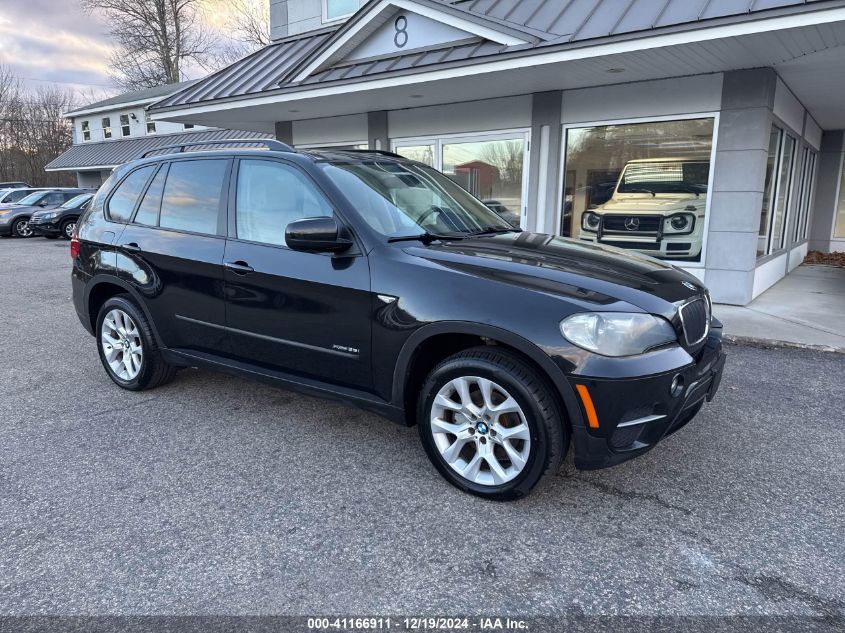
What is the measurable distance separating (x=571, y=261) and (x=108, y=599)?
2650 millimetres

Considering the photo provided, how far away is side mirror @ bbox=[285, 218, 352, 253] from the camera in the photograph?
123 inches

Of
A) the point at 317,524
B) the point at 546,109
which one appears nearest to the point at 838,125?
the point at 546,109

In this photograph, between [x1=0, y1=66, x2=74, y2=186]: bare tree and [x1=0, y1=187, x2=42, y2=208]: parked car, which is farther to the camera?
[x1=0, y1=66, x2=74, y2=186]: bare tree

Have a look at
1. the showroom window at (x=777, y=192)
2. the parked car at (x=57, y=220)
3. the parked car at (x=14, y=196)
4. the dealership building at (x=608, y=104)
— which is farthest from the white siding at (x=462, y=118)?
the parked car at (x=14, y=196)

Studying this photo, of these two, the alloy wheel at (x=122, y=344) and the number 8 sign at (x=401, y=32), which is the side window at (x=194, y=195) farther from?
the number 8 sign at (x=401, y=32)

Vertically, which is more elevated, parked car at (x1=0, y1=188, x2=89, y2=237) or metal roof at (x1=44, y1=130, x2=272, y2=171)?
metal roof at (x1=44, y1=130, x2=272, y2=171)

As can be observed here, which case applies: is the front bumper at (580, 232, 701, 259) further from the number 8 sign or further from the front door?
the front door

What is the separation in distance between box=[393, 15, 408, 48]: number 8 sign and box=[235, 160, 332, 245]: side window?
5893 millimetres

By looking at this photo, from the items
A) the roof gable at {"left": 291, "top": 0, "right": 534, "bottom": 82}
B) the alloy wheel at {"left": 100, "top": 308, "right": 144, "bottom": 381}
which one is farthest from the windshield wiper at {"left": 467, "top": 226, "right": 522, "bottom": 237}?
the roof gable at {"left": 291, "top": 0, "right": 534, "bottom": 82}

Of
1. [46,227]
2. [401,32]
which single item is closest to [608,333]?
[401,32]

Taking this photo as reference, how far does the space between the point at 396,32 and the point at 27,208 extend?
17468mm

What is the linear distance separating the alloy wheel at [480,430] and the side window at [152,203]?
269 centimetres

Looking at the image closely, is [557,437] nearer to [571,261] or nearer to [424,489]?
[424,489]

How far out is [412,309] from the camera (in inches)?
118
